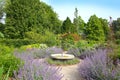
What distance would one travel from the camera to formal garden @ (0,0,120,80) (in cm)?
540

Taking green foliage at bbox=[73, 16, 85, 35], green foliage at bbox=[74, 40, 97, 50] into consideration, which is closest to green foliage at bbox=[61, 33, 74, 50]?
green foliage at bbox=[74, 40, 97, 50]

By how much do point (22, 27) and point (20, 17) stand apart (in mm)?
1481

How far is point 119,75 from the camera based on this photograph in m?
4.73

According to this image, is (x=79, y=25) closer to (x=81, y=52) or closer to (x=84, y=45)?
(x=84, y=45)

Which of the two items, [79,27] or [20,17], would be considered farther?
[79,27]

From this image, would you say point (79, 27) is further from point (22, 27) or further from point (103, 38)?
point (22, 27)

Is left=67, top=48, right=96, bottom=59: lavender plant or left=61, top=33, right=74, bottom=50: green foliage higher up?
left=61, top=33, right=74, bottom=50: green foliage

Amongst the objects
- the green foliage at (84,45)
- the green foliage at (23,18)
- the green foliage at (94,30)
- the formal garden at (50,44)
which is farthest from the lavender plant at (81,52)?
the green foliage at (94,30)

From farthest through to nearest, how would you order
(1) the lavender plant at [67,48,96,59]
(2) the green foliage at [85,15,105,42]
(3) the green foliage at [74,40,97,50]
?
(2) the green foliage at [85,15,105,42], (3) the green foliage at [74,40,97,50], (1) the lavender plant at [67,48,96,59]

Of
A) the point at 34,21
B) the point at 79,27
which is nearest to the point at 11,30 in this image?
the point at 34,21

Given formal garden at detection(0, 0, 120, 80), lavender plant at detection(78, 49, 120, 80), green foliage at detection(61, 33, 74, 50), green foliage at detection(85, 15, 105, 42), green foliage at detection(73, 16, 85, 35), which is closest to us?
lavender plant at detection(78, 49, 120, 80)

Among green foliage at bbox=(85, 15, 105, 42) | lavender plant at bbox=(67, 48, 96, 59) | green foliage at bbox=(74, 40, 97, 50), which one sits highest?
green foliage at bbox=(85, 15, 105, 42)

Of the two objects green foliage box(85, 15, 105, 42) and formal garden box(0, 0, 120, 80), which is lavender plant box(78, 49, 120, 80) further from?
Answer: green foliage box(85, 15, 105, 42)

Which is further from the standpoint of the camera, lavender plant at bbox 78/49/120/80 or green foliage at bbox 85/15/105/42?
green foliage at bbox 85/15/105/42
